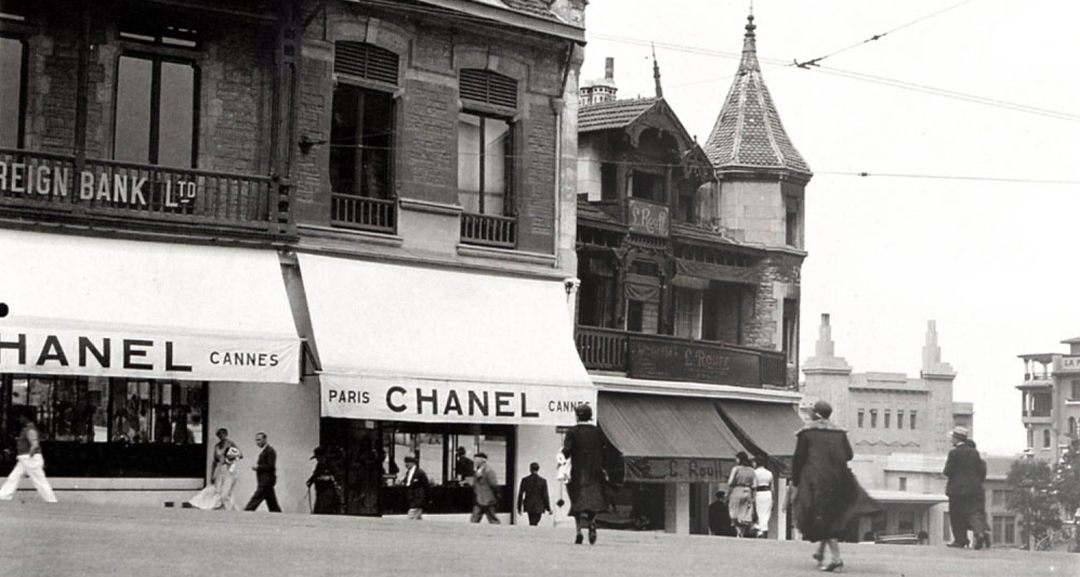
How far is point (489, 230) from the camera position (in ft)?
93.3

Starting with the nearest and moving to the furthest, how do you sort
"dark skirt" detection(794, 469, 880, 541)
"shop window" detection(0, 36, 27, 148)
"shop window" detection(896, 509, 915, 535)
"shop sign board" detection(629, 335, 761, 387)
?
"dark skirt" detection(794, 469, 880, 541) < "shop window" detection(0, 36, 27, 148) < "shop sign board" detection(629, 335, 761, 387) < "shop window" detection(896, 509, 915, 535)

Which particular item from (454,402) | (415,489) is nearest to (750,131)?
(454,402)

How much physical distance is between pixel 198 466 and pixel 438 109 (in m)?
7.39

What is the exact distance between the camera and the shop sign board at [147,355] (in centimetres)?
2142

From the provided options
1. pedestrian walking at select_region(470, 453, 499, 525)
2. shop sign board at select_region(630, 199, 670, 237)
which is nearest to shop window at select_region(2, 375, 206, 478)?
pedestrian walking at select_region(470, 453, 499, 525)

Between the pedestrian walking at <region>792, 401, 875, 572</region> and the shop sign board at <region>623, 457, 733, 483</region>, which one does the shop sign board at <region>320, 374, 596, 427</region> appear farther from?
the pedestrian walking at <region>792, 401, 875, 572</region>

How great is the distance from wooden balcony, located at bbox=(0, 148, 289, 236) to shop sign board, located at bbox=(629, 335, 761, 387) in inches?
401

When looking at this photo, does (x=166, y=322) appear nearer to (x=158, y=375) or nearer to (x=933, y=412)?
(x=158, y=375)

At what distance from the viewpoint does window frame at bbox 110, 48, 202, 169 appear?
2397cm

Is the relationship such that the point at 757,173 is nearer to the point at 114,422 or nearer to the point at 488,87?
the point at 488,87

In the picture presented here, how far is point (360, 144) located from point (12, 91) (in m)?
5.72

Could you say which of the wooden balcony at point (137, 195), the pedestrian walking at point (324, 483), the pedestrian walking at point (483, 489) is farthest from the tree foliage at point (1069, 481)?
the wooden balcony at point (137, 195)

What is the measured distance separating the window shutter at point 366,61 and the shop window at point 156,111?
269 centimetres

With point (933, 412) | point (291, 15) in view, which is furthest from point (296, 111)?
point (933, 412)
